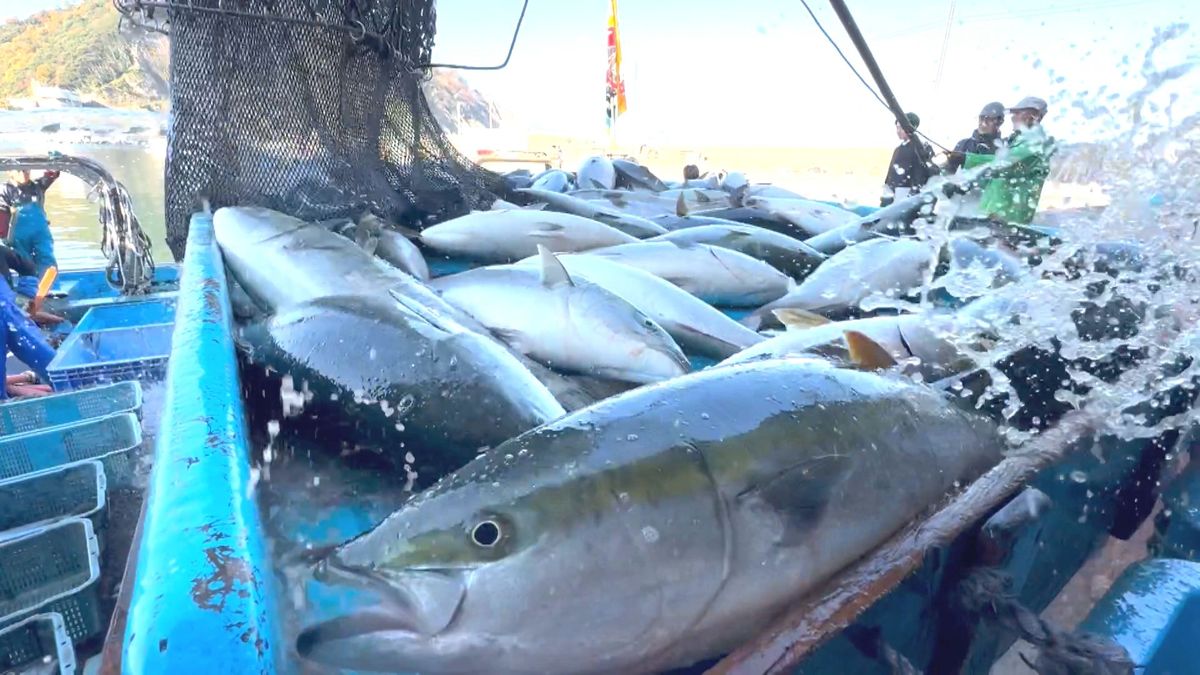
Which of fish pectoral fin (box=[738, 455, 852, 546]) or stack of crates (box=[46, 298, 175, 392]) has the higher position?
fish pectoral fin (box=[738, 455, 852, 546])

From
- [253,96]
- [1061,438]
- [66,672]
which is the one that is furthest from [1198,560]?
[253,96]

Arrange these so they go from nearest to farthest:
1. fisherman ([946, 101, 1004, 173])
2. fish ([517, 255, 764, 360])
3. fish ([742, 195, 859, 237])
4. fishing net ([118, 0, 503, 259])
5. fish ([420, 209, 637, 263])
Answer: fish ([517, 255, 764, 360]), fish ([420, 209, 637, 263]), fishing net ([118, 0, 503, 259]), fish ([742, 195, 859, 237]), fisherman ([946, 101, 1004, 173])

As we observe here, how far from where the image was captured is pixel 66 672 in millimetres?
2514

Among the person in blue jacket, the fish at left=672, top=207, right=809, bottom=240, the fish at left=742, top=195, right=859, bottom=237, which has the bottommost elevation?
the person in blue jacket

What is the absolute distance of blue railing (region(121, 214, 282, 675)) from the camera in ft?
2.52

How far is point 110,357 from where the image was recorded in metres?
5.67

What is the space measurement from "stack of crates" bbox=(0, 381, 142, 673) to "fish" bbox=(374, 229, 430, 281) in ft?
6.23

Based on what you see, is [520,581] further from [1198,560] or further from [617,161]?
[617,161]

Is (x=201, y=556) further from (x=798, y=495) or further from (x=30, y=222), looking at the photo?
(x=30, y=222)

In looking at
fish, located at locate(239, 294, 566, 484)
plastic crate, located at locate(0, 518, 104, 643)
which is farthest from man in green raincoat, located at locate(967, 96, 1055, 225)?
plastic crate, located at locate(0, 518, 104, 643)

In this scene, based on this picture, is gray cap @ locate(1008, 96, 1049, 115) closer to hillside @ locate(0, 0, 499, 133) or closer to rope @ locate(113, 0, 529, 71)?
rope @ locate(113, 0, 529, 71)

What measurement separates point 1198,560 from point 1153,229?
1.92 meters

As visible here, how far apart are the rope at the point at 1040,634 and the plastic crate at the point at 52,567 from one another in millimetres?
3535

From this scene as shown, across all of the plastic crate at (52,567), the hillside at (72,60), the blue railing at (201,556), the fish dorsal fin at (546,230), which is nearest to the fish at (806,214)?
the fish dorsal fin at (546,230)
